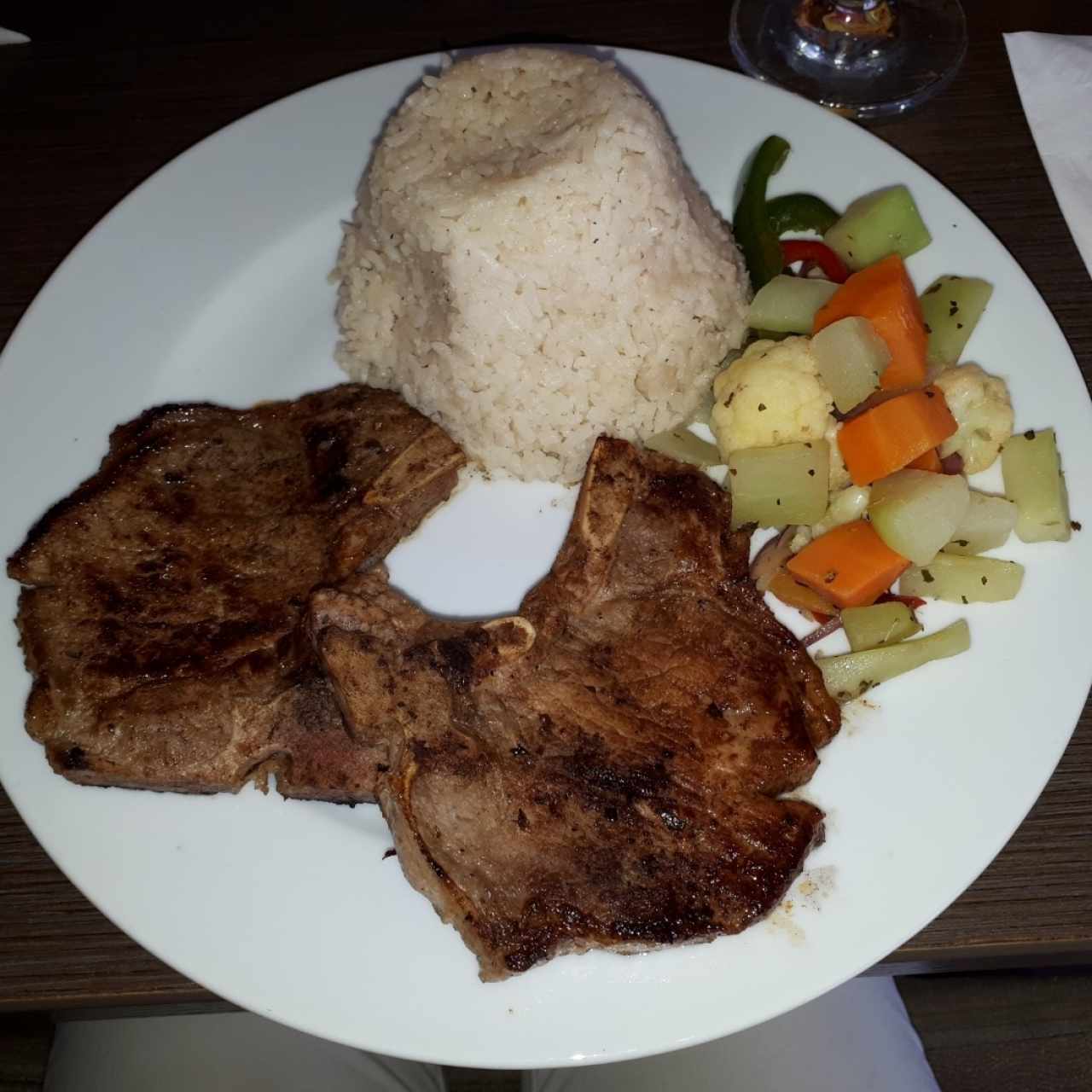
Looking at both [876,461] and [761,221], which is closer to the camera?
[876,461]

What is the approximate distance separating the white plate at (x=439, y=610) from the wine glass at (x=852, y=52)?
1.32ft

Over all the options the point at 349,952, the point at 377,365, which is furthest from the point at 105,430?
the point at 349,952

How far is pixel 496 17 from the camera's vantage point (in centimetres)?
407

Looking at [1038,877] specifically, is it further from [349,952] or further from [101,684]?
[101,684]

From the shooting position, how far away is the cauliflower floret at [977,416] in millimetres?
2920

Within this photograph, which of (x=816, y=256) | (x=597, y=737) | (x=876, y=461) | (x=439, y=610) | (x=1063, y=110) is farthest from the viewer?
(x=1063, y=110)

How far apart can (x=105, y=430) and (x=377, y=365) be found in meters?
0.83

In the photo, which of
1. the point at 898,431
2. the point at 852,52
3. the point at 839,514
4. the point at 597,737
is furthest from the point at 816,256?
the point at 597,737

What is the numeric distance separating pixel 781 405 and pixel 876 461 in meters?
0.29

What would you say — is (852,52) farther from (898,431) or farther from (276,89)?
(276,89)

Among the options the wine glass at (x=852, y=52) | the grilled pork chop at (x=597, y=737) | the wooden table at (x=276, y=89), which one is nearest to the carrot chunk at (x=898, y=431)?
the grilled pork chop at (x=597, y=737)

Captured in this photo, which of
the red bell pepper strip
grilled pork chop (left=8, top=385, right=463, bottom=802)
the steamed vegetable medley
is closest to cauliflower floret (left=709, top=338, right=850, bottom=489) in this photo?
the steamed vegetable medley

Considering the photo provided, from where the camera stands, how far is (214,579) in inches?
107

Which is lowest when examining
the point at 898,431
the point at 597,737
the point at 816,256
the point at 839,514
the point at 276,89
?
the point at 597,737
